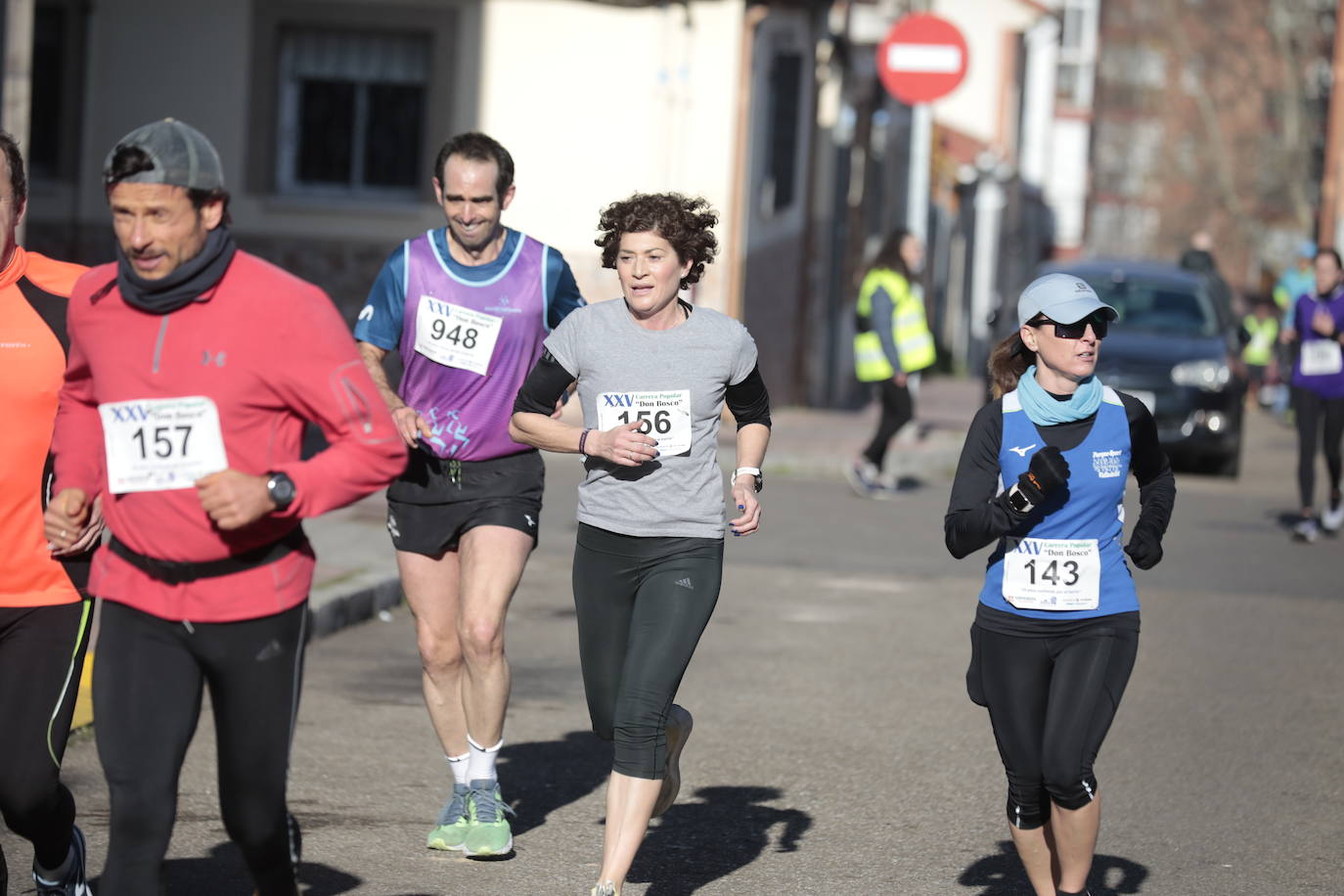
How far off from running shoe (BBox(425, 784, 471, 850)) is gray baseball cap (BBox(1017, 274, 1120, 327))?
2253 millimetres

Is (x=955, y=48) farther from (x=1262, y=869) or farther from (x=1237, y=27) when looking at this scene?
(x=1237, y=27)

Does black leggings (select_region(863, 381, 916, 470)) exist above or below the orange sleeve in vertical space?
below

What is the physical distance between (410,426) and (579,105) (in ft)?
46.8

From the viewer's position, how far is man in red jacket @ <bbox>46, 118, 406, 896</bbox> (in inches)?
162

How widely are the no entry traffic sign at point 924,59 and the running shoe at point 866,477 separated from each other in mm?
4876

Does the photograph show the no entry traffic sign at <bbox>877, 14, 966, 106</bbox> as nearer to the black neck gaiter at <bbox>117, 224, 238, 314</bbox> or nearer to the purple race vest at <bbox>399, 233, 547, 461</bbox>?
the purple race vest at <bbox>399, 233, 547, 461</bbox>

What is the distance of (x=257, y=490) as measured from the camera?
4.03 m

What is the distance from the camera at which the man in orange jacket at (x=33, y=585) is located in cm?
466

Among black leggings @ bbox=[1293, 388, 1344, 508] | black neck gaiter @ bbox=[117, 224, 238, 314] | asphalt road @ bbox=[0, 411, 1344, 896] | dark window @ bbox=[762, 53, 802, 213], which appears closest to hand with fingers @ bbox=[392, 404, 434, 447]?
asphalt road @ bbox=[0, 411, 1344, 896]

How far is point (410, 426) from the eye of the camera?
Result: 20.0ft

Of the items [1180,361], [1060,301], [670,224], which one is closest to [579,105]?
[1180,361]

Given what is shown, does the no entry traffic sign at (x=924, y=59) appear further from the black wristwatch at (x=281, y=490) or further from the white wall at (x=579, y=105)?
the black wristwatch at (x=281, y=490)

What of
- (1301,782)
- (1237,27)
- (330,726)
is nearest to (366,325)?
(330,726)

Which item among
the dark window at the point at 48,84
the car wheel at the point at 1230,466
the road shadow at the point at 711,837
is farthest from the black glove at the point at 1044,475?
the dark window at the point at 48,84
